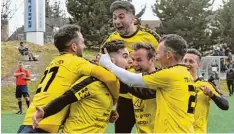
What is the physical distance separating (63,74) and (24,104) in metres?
19.6

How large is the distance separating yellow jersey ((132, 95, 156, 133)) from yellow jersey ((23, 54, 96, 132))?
77 cm

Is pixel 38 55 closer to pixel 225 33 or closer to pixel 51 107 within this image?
pixel 225 33

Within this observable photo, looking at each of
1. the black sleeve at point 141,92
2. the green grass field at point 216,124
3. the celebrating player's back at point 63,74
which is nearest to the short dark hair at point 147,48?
the black sleeve at point 141,92

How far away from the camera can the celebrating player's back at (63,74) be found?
15.0ft

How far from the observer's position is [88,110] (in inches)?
179

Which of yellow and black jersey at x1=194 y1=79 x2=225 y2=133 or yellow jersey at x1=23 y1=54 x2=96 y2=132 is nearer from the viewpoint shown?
yellow jersey at x1=23 y1=54 x2=96 y2=132

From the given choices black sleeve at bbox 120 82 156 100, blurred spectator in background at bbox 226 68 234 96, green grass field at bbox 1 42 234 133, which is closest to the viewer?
black sleeve at bbox 120 82 156 100

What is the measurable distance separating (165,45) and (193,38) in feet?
139

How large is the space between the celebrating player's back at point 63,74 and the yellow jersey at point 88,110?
0.08 metres

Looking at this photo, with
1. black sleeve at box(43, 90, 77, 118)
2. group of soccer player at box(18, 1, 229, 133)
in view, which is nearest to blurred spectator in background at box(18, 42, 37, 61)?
group of soccer player at box(18, 1, 229, 133)

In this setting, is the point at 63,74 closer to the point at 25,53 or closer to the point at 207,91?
the point at 207,91

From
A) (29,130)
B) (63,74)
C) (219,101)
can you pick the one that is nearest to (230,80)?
(219,101)

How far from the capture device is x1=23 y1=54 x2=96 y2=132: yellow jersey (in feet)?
15.0

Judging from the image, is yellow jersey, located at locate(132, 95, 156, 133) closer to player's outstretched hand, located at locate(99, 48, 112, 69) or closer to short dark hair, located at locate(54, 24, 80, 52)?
player's outstretched hand, located at locate(99, 48, 112, 69)
